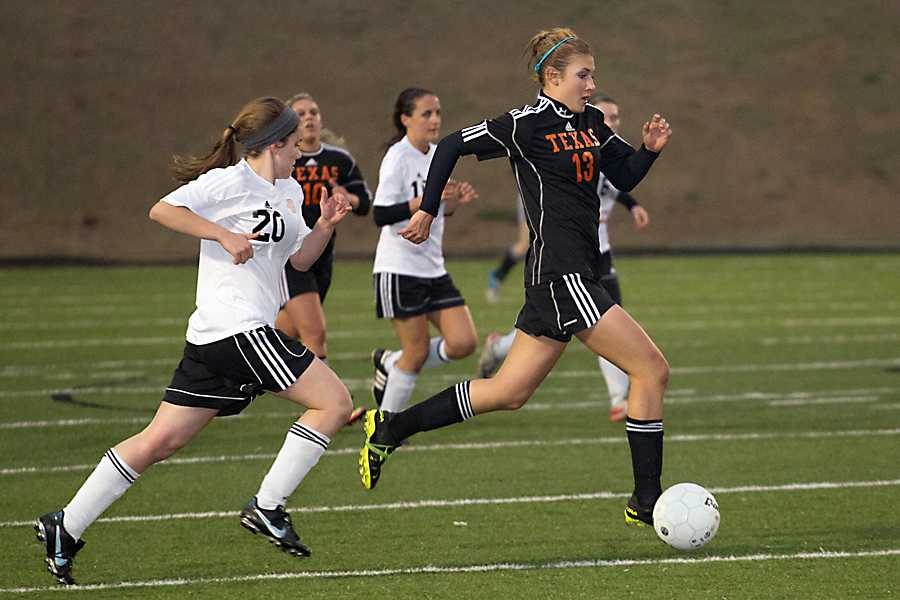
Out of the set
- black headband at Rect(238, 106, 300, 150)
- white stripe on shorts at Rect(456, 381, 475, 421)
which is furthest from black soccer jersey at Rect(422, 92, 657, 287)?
black headband at Rect(238, 106, 300, 150)

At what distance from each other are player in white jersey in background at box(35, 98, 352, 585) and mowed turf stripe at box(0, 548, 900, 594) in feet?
0.53

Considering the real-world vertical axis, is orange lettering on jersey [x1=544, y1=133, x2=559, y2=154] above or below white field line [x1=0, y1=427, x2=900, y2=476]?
above

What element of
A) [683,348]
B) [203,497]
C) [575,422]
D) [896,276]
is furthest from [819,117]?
[203,497]

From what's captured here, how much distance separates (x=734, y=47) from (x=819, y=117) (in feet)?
8.55

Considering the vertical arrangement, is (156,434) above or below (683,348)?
above

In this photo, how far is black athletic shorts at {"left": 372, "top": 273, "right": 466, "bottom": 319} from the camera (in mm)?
9156

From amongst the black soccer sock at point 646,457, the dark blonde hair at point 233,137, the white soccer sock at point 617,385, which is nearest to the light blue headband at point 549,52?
the dark blonde hair at point 233,137

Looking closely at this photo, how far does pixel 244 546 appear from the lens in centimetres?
657

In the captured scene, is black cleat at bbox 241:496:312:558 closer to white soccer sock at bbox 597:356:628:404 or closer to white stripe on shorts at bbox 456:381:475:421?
white stripe on shorts at bbox 456:381:475:421

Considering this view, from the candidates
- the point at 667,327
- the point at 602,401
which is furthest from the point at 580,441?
the point at 667,327

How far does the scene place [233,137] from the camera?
19.8 ft

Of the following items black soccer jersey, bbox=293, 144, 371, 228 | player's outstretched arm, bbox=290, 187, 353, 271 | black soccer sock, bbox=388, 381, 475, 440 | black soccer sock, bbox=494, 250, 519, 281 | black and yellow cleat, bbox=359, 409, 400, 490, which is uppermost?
player's outstretched arm, bbox=290, 187, 353, 271

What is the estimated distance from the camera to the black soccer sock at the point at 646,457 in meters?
6.38

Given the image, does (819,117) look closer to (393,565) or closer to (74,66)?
(74,66)
